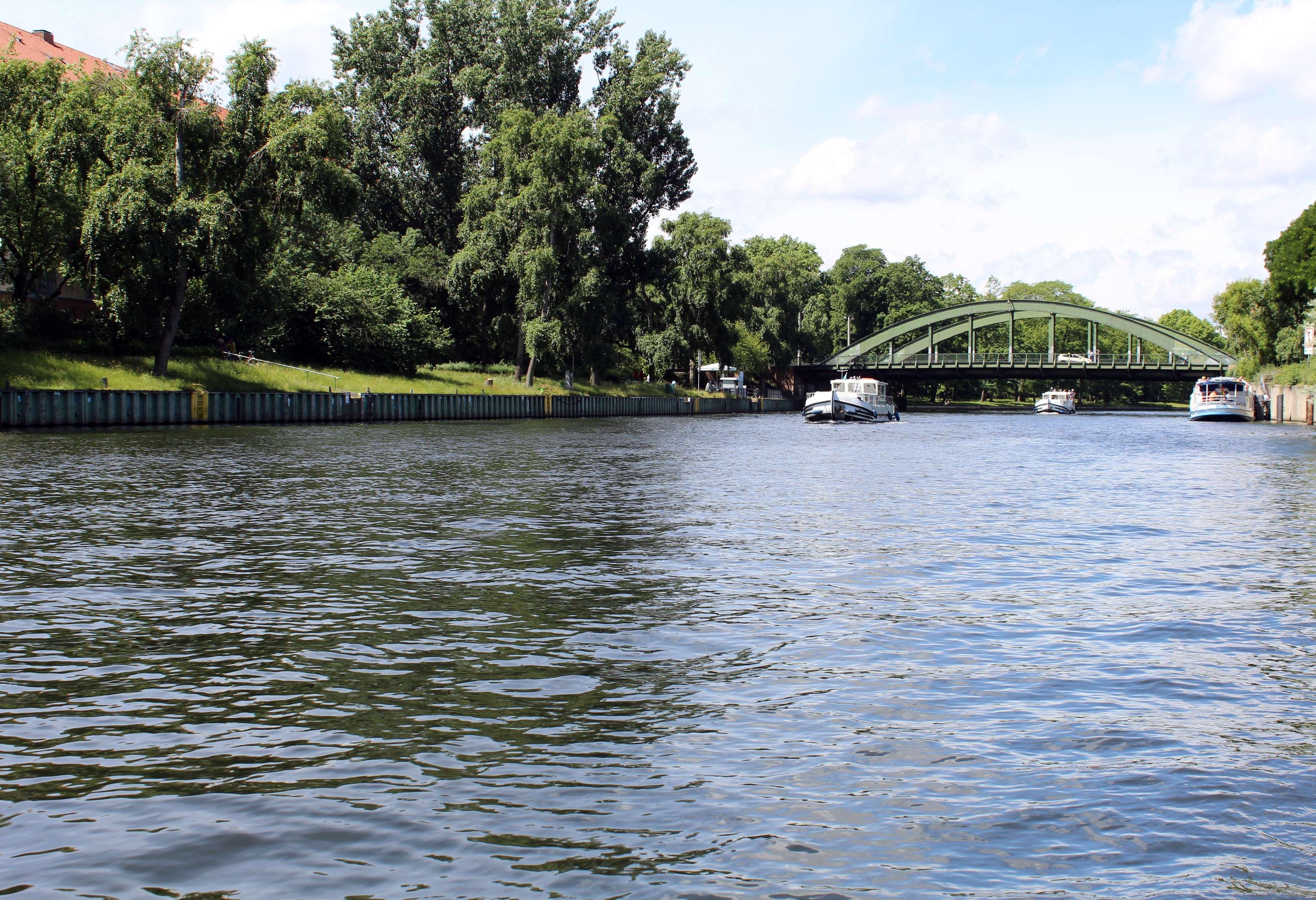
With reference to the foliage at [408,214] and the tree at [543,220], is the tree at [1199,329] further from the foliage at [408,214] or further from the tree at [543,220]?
the tree at [543,220]

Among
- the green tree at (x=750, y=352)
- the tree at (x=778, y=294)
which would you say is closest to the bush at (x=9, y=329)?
the tree at (x=778, y=294)

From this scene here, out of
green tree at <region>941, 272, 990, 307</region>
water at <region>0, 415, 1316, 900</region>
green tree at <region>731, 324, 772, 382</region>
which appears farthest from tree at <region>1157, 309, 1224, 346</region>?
water at <region>0, 415, 1316, 900</region>

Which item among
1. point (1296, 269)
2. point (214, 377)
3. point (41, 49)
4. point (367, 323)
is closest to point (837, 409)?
point (367, 323)

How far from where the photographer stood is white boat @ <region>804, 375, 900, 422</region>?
78812 millimetres

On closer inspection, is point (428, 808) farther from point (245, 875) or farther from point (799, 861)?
point (799, 861)

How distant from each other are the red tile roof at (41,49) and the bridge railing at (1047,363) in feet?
246

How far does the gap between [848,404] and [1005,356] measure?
5968 centimetres

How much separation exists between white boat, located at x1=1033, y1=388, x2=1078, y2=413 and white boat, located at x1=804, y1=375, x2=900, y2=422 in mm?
49971

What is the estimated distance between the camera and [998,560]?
1708cm

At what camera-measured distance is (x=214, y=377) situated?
58344mm

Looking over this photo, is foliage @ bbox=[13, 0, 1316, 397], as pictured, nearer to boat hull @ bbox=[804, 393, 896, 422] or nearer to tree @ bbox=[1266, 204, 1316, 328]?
tree @ bbox=[1266, 204, 1316, 328]

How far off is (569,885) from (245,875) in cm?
165

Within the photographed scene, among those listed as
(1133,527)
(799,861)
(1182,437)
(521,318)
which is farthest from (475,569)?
(521,318)

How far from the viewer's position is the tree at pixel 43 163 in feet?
168
